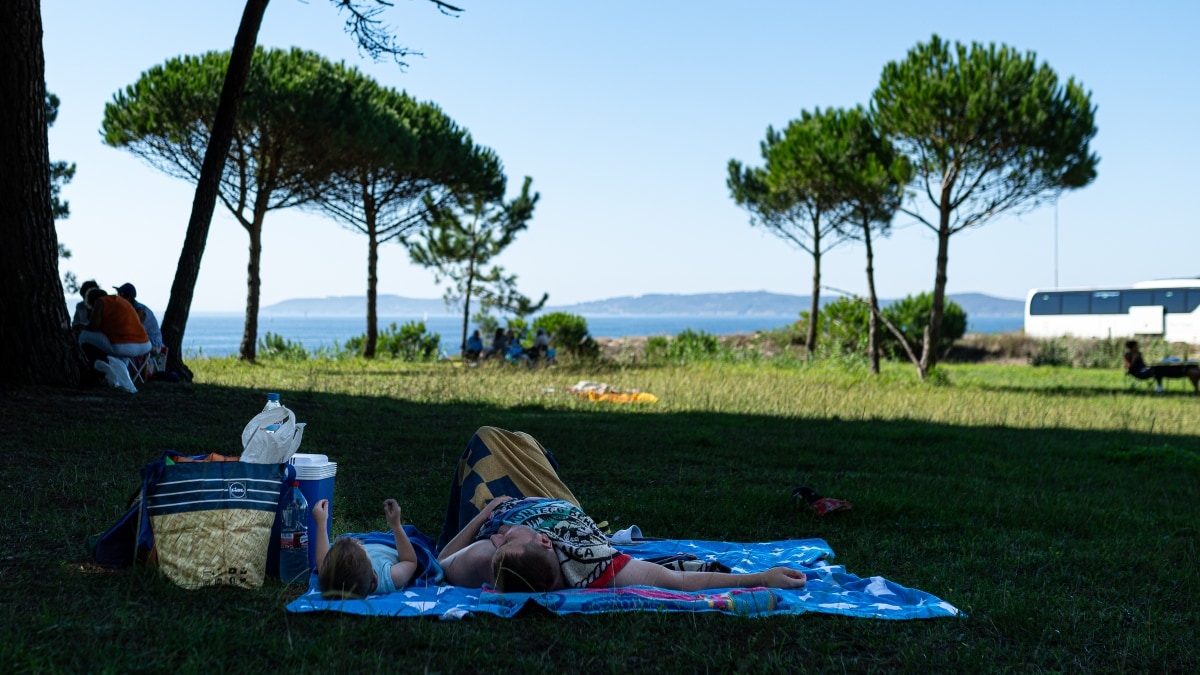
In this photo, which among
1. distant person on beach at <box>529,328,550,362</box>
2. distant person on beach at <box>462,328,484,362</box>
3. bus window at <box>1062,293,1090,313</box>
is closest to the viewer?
distant person on beach at <box>529,328,550,362</box>

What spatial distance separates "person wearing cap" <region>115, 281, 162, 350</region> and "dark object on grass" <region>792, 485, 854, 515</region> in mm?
7877

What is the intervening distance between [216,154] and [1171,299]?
102 ft

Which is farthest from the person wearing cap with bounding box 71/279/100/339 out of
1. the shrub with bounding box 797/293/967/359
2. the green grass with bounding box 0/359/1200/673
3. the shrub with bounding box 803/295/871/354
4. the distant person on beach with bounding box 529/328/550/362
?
the shrub with bounding box 803/295/871/354

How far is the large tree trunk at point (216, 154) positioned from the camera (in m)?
10.7

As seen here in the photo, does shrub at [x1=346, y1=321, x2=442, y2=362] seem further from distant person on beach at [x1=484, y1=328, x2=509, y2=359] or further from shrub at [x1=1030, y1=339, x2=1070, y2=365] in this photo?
shrub at [x1=1030, y1=339, x2=1070, y2=365]

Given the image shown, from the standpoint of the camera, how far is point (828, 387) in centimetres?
1498

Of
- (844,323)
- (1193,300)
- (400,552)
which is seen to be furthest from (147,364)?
(1193,300)

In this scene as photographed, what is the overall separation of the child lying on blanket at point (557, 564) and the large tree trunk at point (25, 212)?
6.15 m

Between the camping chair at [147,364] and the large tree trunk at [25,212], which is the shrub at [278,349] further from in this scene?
the large tree trunk at [25,212]

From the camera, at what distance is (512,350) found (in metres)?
20.0

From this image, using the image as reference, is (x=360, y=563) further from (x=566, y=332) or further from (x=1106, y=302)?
(x=1106, y=302)

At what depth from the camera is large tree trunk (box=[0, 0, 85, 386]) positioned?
8.08 metres

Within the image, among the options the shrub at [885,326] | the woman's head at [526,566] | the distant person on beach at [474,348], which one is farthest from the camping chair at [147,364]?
the shrub at [885,326]

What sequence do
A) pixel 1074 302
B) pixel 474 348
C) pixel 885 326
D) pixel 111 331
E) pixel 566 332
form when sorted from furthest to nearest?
1. pixel 1074 302
2. pixel 885 326
3. pixel 566 332
4. pixel 474 348
5. pixel 111 331
